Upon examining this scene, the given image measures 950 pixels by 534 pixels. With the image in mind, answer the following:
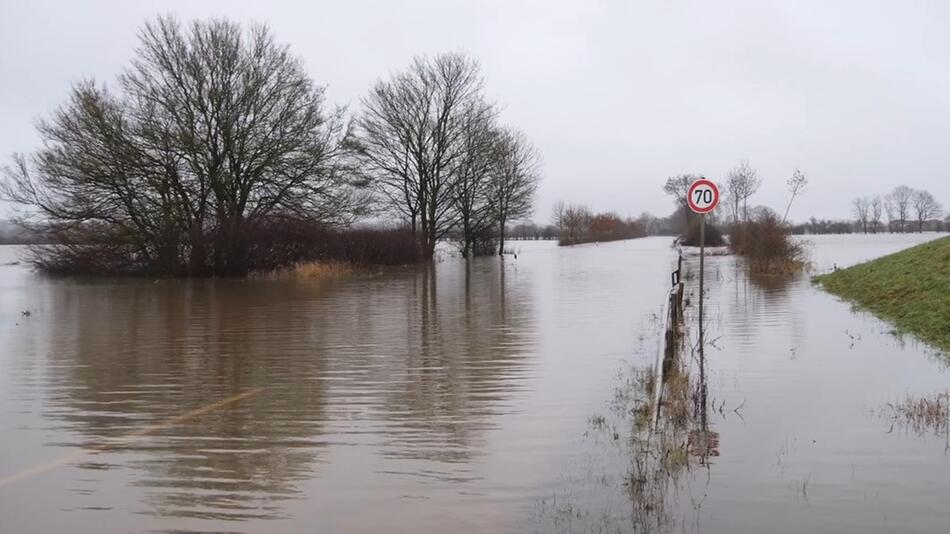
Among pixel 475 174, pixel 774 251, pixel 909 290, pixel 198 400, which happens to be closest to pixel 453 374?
pixel 198 400

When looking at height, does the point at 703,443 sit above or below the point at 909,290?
below

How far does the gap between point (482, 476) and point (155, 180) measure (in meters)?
33.1

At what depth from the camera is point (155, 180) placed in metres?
34.2

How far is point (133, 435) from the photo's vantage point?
22.6ft

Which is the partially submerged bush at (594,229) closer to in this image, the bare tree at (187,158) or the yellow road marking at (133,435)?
the bare tree at (187,158)

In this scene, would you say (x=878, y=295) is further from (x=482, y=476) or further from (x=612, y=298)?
(x=482, y=476)

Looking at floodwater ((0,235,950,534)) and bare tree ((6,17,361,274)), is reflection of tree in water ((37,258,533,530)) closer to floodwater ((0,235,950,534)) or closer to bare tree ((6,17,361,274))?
floodwater ((0,235,950,534))

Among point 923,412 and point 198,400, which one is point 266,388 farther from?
point 923,412

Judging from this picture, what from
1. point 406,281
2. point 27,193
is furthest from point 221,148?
point 406,281

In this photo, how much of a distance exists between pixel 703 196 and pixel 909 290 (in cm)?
769

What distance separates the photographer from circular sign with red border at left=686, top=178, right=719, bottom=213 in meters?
11.8

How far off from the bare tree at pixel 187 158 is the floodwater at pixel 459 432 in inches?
827

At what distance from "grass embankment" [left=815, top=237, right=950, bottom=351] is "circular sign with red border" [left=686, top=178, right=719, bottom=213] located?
13.1ft

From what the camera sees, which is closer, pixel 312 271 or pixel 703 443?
pixel 703 443
